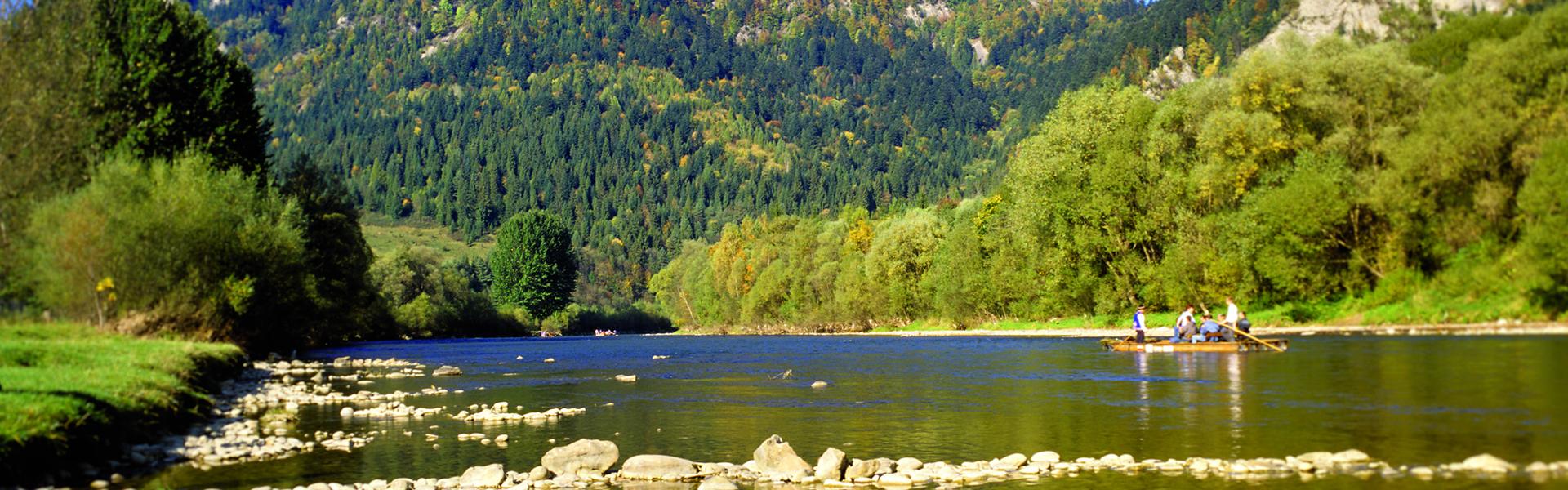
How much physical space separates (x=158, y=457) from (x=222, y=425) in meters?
6.20

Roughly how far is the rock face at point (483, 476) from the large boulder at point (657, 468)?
7.94ft

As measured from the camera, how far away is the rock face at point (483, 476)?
21.2 meters

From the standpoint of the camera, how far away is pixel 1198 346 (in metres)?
52.4

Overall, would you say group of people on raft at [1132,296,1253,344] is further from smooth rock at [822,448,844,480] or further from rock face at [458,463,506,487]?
rock face at [458,463,506,487]

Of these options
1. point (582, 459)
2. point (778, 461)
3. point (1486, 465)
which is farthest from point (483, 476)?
point (1486, 465)

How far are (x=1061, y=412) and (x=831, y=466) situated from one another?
1092cm

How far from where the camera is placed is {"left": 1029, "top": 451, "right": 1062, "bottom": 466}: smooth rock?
22.0m

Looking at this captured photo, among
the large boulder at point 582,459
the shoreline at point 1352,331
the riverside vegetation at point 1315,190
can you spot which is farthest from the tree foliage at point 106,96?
the shoreline at point 1352,331

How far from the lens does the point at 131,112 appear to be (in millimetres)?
56812

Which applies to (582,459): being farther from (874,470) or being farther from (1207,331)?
(1207,331)

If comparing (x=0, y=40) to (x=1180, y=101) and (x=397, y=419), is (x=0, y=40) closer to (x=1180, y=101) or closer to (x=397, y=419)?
(x=397, y=419)

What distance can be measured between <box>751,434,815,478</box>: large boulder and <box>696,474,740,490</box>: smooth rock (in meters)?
0.96

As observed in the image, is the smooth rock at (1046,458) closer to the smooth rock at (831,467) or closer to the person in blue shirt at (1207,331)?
the smooth rock at (831,467)

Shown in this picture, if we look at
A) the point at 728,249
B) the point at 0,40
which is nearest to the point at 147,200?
the point at 0,40
